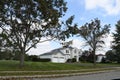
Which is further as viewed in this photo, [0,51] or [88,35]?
[0,51]

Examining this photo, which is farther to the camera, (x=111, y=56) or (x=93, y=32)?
(x=111, y=56)

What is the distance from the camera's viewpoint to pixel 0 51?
78.6m

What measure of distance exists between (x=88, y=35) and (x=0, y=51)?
94.7 ft

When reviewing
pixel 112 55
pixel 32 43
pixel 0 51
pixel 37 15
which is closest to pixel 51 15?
pixel 37 15

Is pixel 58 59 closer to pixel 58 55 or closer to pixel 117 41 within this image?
pixel 58 55

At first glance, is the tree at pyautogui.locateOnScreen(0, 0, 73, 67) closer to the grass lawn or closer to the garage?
the grass lawn

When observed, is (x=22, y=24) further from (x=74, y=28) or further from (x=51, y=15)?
(x=74, y=28)

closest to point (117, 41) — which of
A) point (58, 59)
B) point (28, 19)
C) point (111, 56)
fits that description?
point (111, 56)

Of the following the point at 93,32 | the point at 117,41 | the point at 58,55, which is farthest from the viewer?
the point at 58,55

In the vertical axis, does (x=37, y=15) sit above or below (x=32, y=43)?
above

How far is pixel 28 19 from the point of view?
37375mm

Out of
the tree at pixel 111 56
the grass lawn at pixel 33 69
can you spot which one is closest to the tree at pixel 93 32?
the grass lawn at pixel 33 69

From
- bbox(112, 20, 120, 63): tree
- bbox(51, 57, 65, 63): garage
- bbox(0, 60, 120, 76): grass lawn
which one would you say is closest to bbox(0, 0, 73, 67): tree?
bbox(0, 60, 120, 76): grass lawn

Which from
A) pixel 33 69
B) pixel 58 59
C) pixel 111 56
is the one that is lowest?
pixel 33 69
